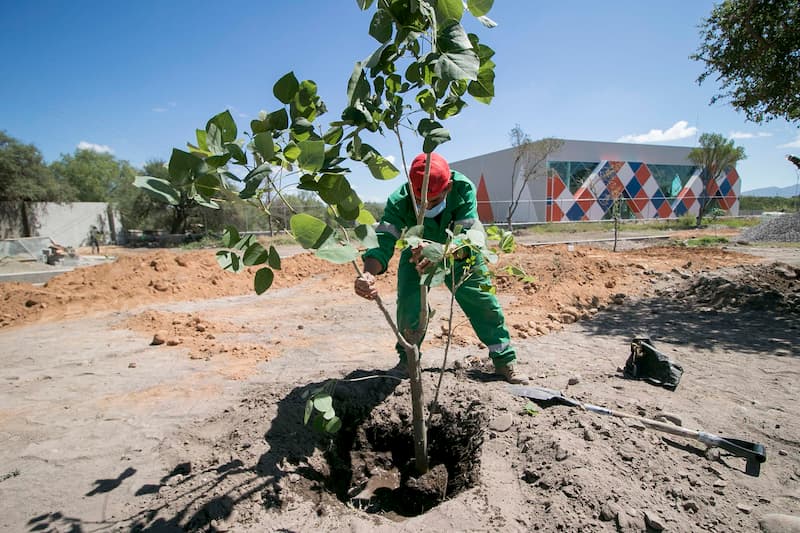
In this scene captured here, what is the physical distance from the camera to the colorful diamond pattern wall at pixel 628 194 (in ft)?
83.9

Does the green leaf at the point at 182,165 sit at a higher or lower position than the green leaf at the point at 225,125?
lower

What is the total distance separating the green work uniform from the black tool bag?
91 centimetres

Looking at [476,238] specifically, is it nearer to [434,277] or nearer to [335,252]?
[434,277]

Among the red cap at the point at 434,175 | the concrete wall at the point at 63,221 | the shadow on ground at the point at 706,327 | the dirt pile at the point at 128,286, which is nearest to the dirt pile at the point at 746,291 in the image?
the shadow on ground at the point at 706,327

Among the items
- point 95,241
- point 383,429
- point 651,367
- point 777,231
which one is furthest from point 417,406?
point 95,241

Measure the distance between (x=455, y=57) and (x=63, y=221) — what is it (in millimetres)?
29734

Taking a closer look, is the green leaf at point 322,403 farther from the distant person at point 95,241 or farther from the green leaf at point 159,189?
the distant person at point 95,241

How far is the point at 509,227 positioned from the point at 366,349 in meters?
19.6

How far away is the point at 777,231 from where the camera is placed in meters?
15.5

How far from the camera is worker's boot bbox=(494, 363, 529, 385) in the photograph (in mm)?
2751

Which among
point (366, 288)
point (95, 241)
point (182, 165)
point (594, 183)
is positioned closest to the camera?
point (182, 165)

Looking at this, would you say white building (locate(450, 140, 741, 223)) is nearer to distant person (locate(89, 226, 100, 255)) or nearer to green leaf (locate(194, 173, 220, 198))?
distant person (locate(89, 226, 100, 255))

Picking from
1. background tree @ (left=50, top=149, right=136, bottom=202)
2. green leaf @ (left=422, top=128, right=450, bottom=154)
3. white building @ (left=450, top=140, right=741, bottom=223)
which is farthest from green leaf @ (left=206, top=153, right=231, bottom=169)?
background tree @ (left=50, top=149, right=136, bottom=202)

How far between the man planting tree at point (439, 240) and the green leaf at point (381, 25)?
3.68 ft
